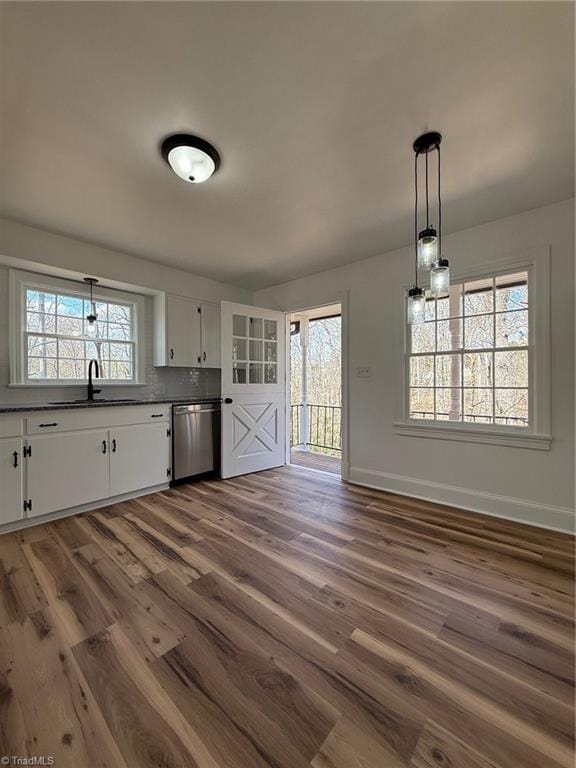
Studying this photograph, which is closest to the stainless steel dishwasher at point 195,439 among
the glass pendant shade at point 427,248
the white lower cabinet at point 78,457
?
the white lower cabinet at point 78,457

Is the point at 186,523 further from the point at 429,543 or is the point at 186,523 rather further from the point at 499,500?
the point at 499,500

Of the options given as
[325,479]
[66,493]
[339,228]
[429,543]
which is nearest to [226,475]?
[325,479]

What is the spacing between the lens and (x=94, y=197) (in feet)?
7.79

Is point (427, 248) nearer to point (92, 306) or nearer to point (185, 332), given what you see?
point (185, 332)

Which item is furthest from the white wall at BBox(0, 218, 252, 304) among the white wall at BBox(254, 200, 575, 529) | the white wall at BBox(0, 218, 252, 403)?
the white wall at BBox(254, 200, 575, 529)

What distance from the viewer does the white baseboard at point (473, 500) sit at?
8.17 feet

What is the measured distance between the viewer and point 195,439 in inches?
148

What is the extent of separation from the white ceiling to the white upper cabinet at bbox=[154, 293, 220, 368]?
1.29 m

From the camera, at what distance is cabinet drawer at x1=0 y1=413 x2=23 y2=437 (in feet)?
7.99

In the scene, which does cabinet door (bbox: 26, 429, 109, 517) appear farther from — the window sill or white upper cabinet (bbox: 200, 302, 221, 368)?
the window sill

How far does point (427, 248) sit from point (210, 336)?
3.12 metres

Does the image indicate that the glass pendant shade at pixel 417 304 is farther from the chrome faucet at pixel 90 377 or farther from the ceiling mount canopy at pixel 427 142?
the chrome faucet at pixel 90 377

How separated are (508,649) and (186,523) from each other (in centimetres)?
219

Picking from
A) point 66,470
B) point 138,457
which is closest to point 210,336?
point 138,457
